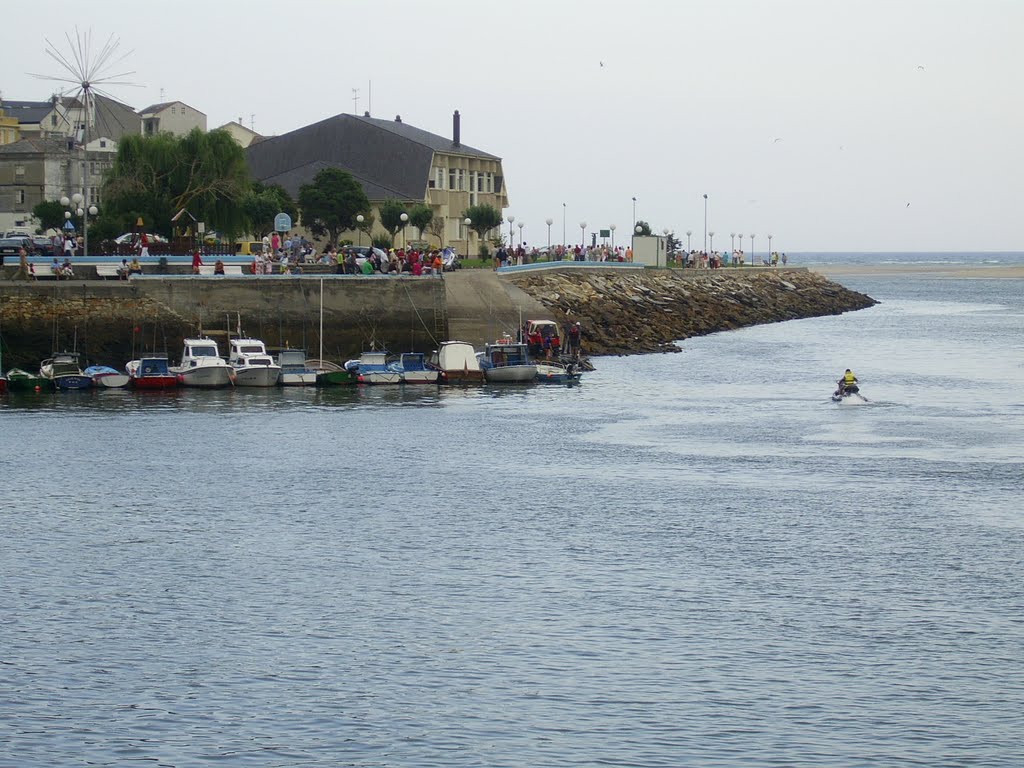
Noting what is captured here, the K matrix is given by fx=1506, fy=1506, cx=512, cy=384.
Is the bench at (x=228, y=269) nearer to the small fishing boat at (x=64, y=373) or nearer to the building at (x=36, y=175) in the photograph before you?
the small fishing boat at (x=64, y=373)

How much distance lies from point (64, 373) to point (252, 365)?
7141 mm

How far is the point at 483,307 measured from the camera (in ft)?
231

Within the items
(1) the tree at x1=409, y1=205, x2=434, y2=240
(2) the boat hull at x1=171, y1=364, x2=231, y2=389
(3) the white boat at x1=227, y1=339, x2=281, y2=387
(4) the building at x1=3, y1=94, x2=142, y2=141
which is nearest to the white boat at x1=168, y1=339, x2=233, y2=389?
(2) the boat hull at x1=171, y1=364, x2=231, y2=389

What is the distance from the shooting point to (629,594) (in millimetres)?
26719

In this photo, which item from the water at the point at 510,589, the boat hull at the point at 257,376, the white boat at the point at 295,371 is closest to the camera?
the water at the point at 510,589

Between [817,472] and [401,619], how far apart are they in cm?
1747

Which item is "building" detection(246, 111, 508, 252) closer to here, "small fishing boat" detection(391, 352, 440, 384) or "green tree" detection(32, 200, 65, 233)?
"green tree" detection(32, 200, 65, 233)

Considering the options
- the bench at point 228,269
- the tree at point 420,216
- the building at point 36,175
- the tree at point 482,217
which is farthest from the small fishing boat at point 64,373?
the building at point 36,175

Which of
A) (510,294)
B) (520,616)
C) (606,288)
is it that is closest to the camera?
(520,616)

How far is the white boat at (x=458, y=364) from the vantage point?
61.3 metres

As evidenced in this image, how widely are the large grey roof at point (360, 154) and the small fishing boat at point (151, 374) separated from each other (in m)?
43.3

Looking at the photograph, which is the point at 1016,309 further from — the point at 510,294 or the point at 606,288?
the point at 510,294

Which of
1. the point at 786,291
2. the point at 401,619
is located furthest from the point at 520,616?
the point at 786,291

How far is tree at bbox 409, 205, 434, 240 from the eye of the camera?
97.2m
